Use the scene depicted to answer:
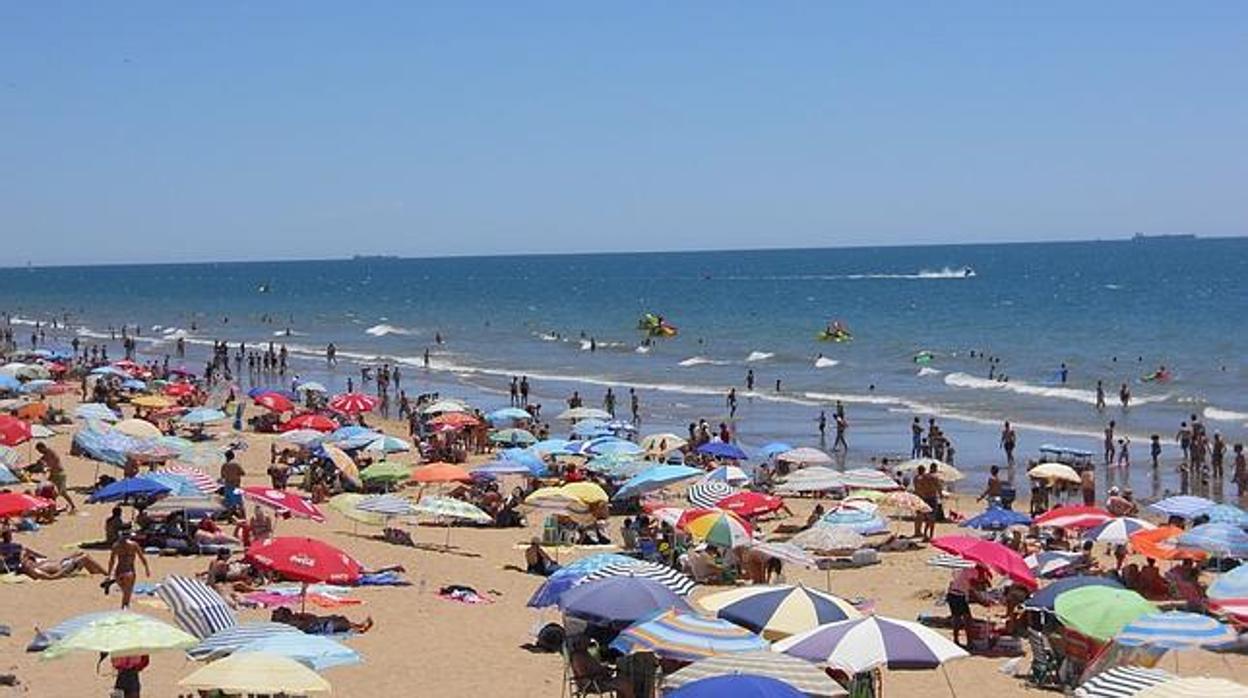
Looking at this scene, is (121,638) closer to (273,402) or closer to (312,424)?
(312,424)

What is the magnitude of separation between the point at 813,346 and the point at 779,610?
54.6m

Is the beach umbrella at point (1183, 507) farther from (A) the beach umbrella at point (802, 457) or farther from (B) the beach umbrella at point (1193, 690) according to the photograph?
(B) the beach umbrella at point (1193, 690)

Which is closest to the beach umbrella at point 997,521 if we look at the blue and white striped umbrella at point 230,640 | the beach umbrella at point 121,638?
the blue and white striped umbrella at point 230,640

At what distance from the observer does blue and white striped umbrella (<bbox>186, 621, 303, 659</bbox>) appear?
37.5 ft

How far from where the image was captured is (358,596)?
17219 mm

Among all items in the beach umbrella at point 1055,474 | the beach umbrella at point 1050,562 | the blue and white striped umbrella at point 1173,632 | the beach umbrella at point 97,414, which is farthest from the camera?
the beach umbrella at point 97,414

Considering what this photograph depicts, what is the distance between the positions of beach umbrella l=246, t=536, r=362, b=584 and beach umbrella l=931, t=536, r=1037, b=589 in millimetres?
6737

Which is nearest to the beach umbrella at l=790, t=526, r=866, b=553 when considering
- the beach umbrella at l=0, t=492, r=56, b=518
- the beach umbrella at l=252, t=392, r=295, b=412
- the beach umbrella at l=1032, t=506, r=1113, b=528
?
the beach umbrella at l=1032, t=506, r=1113, b=528

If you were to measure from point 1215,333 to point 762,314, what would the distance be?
111ft

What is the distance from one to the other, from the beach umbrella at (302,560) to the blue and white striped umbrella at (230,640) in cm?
331

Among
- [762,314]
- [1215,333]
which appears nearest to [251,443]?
[1215,333]

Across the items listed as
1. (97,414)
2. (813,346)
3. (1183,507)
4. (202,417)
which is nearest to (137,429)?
(97,414)

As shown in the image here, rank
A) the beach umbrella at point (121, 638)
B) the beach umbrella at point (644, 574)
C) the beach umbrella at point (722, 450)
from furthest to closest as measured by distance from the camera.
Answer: the beach umbrella at point (722, 450) → the beach umbrella at point (644, 574) → the beach umbrella at point (121, 638)

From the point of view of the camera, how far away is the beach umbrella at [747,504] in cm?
2100
